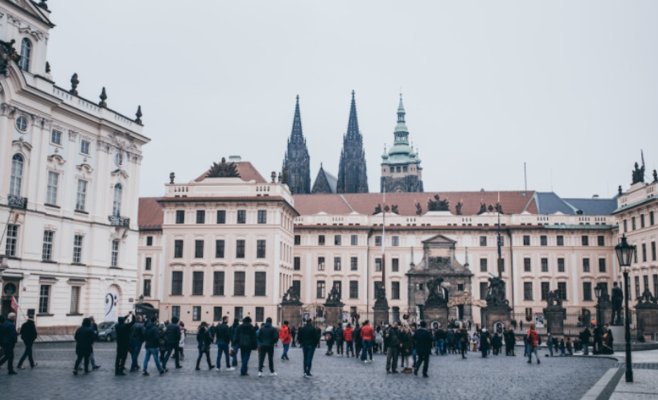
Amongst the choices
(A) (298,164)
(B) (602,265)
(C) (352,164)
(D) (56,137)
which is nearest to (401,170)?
(C) (352,164)

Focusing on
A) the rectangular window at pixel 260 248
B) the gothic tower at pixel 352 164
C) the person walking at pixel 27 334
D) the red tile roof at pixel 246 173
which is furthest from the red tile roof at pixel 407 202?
the person walking at pixel 27 334

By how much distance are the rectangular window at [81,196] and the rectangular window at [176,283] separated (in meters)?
18.1

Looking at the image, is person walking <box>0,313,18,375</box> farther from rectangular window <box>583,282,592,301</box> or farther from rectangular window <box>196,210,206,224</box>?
rectangular window <box>583,282,592,301</box>

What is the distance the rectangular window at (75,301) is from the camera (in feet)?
131

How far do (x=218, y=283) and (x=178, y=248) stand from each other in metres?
4.82

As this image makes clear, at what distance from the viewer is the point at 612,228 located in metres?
68.6

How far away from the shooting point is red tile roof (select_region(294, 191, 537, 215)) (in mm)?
75188

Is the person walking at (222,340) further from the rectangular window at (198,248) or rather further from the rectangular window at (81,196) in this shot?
the rectangular window at (198,248)

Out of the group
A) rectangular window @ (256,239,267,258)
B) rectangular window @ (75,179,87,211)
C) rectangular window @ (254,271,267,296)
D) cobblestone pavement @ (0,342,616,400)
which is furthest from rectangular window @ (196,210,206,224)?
cobblestone pavement @ (0,342,616,400)

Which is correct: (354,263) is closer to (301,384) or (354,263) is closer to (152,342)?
(152,342)

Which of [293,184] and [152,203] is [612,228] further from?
[293,184]

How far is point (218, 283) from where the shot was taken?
2275 inches

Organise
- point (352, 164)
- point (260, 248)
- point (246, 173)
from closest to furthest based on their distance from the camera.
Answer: point (260, 248) < point (246, 173) < point (352, 164)

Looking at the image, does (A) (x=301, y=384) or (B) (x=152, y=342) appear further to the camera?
(B) (x=152, y=342)
